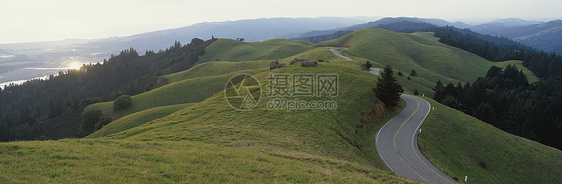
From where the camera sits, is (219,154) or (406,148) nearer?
(219,154)

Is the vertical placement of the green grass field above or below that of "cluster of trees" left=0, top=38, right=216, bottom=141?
above

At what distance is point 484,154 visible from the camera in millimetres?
36500

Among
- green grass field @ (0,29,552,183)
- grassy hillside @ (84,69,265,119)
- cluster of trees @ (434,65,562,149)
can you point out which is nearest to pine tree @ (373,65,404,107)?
green grass field @ (0,29,552,183)

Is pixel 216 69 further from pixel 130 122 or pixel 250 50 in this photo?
pixel 130 122

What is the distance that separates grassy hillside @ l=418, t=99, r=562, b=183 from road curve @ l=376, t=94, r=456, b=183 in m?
1.32

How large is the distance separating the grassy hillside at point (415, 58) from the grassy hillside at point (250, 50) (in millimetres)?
29103

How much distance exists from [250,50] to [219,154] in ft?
498

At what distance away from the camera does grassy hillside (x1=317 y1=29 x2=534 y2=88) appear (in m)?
119

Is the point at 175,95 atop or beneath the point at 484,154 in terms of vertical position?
atop

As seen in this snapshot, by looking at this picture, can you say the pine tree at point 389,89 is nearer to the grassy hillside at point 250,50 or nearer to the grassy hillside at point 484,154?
the grassy hillside at point 484,154

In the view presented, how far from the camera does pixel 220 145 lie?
2088cm

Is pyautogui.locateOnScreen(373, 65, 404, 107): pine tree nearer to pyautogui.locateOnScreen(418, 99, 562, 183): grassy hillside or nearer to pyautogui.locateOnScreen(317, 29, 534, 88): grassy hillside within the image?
pyautogui.locateOnScreen(418, 99, 562, 183): grassy hillside

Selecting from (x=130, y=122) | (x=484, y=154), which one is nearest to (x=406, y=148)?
(x=484, y=154)

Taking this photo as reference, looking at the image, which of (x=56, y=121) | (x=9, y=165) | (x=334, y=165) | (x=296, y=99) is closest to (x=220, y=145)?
(x=334, y=165)
